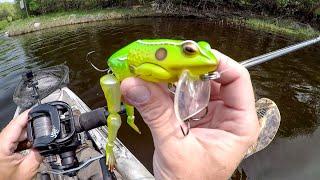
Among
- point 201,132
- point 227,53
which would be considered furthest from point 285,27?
point 201,132

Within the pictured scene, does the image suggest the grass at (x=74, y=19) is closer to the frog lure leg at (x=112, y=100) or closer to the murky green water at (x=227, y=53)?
the murky green water at (x=227, y=53)

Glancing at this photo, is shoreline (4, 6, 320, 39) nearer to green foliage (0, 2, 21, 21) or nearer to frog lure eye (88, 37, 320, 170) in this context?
green foliage (0, 2, 21, 21)

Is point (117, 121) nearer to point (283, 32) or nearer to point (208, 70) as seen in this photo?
point (208, 70)

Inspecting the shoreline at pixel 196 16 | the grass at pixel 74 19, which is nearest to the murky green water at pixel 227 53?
the shoreline at pixel 196 16

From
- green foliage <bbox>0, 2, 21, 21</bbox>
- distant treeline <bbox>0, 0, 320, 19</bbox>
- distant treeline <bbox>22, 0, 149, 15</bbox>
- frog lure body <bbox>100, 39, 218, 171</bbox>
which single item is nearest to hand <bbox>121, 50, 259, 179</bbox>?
frog lure body <bbox>100, 39, 218, 171</bbox>

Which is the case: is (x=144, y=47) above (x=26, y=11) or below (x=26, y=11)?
above

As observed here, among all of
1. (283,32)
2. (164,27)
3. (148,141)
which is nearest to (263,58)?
(148,141)
